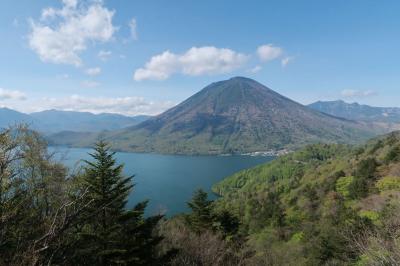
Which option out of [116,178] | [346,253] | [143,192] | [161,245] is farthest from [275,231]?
[143,192]

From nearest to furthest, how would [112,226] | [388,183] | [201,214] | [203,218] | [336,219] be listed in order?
[112,226] < [336,219] < [203,218] < [201,214] < [388,183]

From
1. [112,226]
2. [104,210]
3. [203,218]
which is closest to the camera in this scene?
[112,226]

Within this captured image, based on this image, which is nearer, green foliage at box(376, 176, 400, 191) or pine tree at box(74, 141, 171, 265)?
pine tree at box(74, 141, 171, 265)

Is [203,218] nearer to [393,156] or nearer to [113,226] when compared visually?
[113,226]

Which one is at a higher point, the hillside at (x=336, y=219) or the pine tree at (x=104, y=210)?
the pine tree at (x=104, y=210)

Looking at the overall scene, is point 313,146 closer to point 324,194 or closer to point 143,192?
point 143,192

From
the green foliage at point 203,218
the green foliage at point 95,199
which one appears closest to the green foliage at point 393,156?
the green foliage at point 203,218

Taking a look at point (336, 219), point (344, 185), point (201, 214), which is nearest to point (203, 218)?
point (201, 214)

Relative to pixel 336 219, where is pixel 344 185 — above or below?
below

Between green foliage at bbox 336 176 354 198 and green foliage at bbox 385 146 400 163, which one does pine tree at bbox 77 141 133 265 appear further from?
green foliage at bbox 385 146 400 163

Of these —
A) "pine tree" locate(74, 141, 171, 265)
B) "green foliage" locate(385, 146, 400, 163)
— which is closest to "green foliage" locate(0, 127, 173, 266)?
"pine tree" locate(74, 141, 171, 265)

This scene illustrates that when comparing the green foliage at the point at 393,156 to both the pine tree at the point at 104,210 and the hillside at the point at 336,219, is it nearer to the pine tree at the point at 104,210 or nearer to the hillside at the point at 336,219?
the hillside at the point at 336,219
